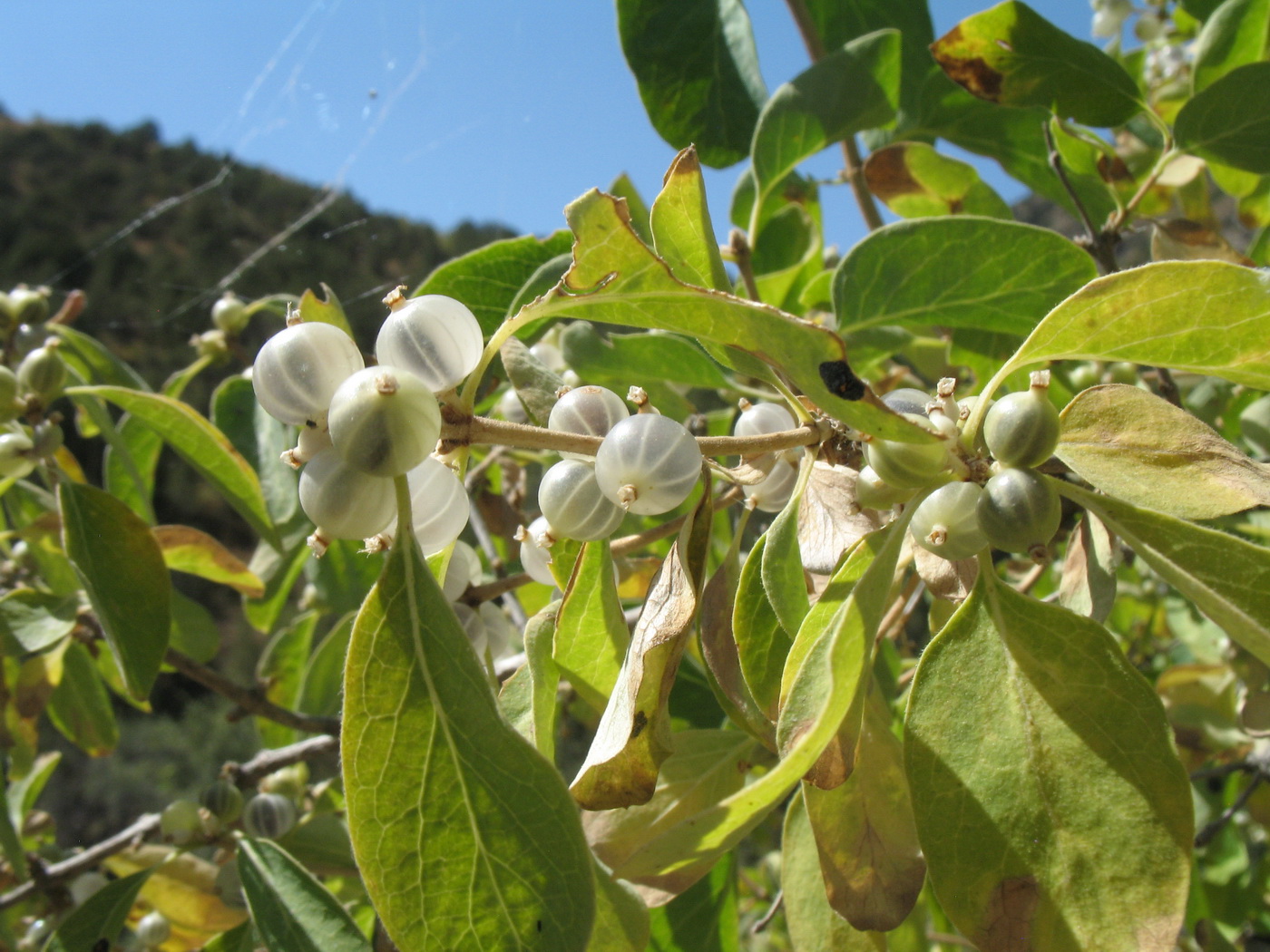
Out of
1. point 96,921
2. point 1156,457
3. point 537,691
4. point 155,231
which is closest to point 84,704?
point 96,921

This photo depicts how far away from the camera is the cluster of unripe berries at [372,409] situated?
47 cm

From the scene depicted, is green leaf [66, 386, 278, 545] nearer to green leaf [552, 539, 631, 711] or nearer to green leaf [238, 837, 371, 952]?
green leaf [238, 837, 371, 952]

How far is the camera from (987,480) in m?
0.53

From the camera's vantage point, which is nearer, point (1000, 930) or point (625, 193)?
point (1000, 930)

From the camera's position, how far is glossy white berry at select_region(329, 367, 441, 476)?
463mm

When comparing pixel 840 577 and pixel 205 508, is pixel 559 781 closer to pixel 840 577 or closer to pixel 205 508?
pixel 840 577

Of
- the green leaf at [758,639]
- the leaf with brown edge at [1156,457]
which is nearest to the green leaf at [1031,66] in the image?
the leaf with brown edge at [1156,457]

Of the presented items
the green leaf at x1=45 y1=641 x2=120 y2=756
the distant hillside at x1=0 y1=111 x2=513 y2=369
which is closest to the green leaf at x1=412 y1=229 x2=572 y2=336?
the green leaf at x1=45 y1=641 x2=120 y2=756

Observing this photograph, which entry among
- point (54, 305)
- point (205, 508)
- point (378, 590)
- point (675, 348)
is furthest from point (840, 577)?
point (54, 305)

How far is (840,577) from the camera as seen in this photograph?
1.79 feet

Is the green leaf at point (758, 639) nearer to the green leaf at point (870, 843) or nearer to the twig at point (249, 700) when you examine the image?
the green leaf at point (870, 843)

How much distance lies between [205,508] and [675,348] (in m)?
15.4

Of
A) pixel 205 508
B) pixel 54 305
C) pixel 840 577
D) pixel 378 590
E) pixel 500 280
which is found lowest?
pixel 205 508

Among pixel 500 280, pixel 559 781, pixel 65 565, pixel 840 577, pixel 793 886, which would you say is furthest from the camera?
pixel 65 565
